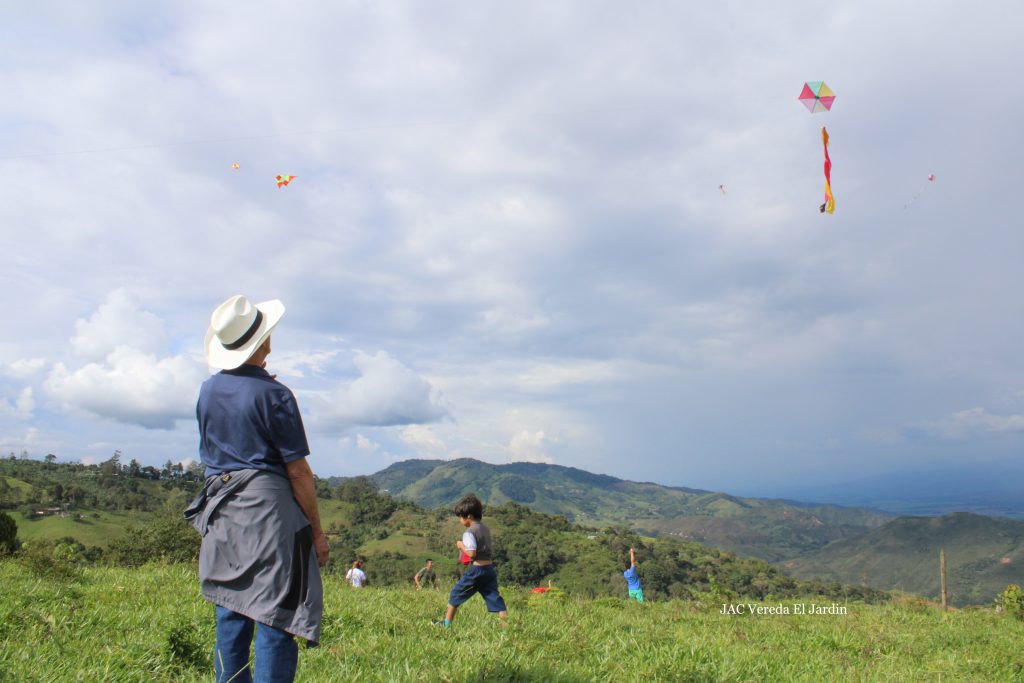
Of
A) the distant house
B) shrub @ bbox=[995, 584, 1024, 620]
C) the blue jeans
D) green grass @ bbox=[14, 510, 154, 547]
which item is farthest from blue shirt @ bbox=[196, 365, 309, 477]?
the distant house

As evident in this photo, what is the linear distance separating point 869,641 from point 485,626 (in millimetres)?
5741

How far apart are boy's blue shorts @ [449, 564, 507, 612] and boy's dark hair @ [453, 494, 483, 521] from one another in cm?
62

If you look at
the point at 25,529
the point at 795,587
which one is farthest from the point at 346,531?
the point at 795,587

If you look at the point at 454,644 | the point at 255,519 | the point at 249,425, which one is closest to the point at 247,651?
the point at 255,519

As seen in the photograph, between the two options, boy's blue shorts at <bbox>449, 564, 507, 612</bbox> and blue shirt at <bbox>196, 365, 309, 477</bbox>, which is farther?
boy's blue shorts at <bbox>449, 564, 507, 612</bbox>

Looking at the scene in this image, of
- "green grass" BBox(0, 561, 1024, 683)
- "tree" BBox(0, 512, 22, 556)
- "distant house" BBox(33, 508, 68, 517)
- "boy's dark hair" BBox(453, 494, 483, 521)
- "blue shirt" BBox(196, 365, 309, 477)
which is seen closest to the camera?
A: "blue shirt" BBox(196, 365, 309, 477)

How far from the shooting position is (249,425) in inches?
136

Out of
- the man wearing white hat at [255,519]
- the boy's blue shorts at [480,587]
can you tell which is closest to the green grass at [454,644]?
the boy's blue shorts at [480,587]

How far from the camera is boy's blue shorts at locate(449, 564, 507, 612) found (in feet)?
24.1

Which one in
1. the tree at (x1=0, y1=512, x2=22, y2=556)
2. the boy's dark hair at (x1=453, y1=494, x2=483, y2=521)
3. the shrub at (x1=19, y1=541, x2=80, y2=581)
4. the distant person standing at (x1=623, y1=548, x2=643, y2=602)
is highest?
the boy's dark hair at (x1=453, y1=494, x2=483, y2=521)

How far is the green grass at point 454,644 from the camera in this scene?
15.4 feet

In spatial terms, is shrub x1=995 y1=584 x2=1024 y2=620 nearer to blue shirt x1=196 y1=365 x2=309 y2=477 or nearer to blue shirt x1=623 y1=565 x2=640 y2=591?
blue shirt x1=623 y1=565 x2=640 y2=591

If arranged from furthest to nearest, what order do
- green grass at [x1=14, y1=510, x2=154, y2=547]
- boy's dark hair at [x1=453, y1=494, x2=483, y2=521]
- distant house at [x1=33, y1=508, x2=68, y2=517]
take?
distant house at [x1=33, y1=508, x2=68, y2=517] → green grass at [x1=14, y1=510, x2=154, y2=547] → boy's dark hair at [x1=453, y1=494, x2=483, y2=521]

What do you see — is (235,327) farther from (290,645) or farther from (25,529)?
(25,529)
